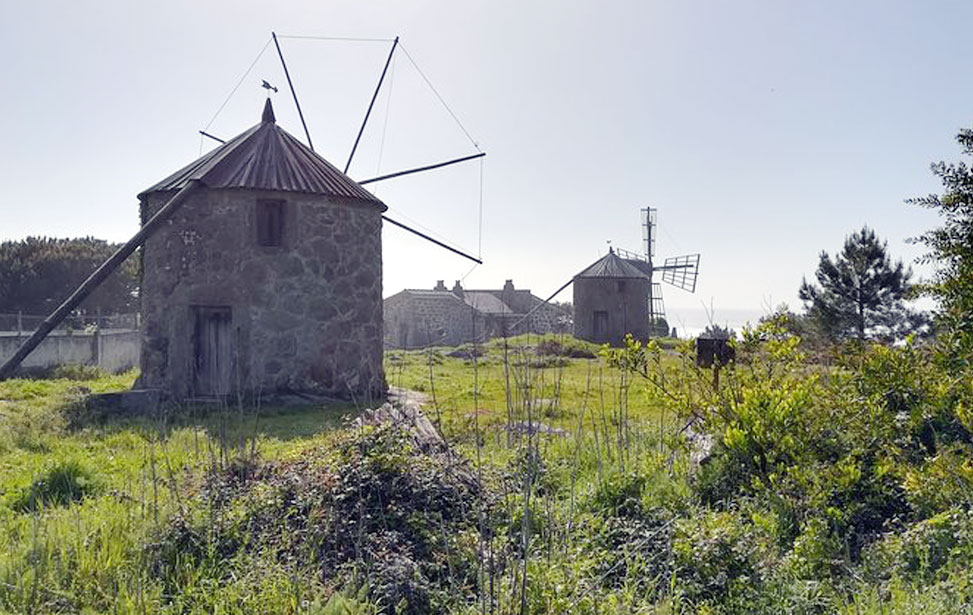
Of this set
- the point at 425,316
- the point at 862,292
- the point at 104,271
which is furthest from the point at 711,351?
the point at 425,316

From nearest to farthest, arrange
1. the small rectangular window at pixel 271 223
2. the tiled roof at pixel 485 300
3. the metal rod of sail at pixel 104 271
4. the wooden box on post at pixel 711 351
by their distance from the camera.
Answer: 1. the wooden box on post at pixel 711 351
2. the metal rod of sail at pixel 104 271
3. the small rectangular window at pixel 271 223
4. the tiled roof at pixel 485 300

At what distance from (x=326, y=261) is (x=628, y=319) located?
75.4 feet

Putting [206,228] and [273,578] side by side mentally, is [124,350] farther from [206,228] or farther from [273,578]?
[273,578]

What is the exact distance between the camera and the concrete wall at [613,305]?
3366 centimetres

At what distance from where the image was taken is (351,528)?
4.66 metres

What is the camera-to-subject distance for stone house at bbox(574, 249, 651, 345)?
1325 inches

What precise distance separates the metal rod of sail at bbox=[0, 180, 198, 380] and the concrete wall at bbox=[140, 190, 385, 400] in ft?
2.06

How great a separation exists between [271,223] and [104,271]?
2945 millimetres

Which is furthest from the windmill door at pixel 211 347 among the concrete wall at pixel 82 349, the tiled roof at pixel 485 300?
the tiled roof at pixel 485 300

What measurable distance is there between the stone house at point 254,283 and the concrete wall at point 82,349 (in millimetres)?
4759

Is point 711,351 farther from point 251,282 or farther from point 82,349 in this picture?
point 82,349

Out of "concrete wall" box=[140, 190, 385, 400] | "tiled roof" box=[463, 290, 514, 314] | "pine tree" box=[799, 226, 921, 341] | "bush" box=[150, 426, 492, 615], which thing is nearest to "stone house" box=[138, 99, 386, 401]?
"concrete wall" box=[140, 190, 385, 400]

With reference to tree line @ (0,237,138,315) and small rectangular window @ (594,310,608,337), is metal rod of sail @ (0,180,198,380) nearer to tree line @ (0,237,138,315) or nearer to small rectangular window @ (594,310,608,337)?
tree line @ (0,237,138,315)

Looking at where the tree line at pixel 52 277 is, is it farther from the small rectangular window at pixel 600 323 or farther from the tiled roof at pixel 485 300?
the small rectangular window at pixel 600 323
